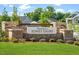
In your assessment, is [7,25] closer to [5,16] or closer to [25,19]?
[5,16]

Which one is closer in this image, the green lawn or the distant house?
the green lawn

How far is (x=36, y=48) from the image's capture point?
12711 millimetres

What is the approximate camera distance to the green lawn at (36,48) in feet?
41.6

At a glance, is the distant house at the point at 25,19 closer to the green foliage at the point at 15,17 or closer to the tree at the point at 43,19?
the green foliage at the point at 15,17

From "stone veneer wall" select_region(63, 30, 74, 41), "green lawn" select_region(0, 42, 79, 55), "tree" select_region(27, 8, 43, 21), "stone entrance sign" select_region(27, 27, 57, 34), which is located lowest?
"green lawn" select_region(0, 42, 79, 55)

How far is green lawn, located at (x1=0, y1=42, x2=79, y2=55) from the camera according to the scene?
12672 mm

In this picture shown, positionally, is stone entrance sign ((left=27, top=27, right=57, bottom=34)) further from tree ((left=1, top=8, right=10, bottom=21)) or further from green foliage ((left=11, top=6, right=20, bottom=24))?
tree ((left=1, top=8, right=10, bottom=21))

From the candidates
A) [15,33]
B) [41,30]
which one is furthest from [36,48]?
[15,33]

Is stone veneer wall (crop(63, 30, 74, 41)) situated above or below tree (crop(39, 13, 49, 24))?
below

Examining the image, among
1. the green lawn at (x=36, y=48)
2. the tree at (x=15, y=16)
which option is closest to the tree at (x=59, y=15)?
the green lawn at (x=36, y=48)

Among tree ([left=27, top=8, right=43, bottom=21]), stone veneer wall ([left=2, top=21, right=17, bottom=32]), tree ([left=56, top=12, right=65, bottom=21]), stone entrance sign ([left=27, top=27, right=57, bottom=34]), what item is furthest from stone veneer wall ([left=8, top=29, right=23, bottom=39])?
tree ([left=56, top=12, right=65, bottom=21])
